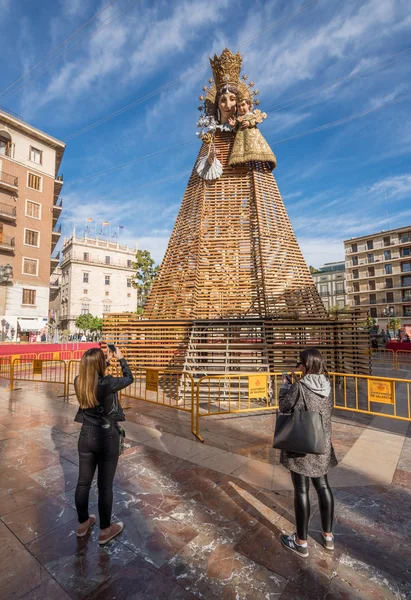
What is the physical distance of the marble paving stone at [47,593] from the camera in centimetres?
206

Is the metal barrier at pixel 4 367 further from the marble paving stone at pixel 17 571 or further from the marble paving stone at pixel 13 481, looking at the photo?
the marble paving stone at pixel 17 571

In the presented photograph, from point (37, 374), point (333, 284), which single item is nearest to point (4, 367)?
point (37, 374)

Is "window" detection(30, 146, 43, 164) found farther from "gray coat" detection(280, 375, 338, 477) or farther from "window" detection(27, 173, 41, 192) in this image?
"gray coat" detection(280, 375, 338, 477)

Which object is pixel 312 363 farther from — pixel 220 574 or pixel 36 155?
pixel 36 155

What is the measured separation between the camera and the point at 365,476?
3.95 meters

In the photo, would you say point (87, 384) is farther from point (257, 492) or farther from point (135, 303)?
point (135, 303)

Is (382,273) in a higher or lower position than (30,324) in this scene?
higher

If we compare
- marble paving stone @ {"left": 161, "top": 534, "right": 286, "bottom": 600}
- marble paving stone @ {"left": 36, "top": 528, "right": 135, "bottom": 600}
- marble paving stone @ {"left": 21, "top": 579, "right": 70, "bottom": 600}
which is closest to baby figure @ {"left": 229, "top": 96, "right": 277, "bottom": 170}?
marble paving stone @ {"left": 161, "top": 534, "right": 286, "bottom": 600}

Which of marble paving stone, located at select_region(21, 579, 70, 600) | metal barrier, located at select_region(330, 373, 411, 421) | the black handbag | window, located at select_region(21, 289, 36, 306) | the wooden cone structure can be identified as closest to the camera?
marble paving stone, located at select_region(21, 579, 70, 600)

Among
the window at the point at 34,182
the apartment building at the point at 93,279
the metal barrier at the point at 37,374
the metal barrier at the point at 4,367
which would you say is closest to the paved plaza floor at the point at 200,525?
the metal barrier at the point at 37,374

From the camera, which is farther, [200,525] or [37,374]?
[37,374]

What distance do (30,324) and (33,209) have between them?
425 inches

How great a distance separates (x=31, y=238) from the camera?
27250mm

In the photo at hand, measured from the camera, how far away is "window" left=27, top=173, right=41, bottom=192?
27.6m
